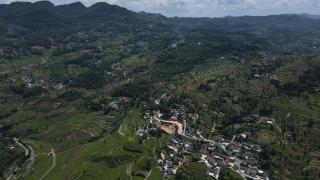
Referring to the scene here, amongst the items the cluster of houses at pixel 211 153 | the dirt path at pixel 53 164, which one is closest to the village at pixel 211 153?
the cluster of houses at pixel 211 153

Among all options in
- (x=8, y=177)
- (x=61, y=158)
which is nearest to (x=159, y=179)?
(x=61, y=158)

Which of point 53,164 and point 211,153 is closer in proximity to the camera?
point 53,164

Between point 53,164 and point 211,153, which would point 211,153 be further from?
point 53,164

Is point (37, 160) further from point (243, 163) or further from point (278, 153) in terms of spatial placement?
point (278, 153)

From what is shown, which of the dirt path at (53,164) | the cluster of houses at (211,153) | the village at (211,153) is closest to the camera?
the village at (211,153)

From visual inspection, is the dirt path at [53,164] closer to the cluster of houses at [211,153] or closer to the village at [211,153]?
the village at [211,153]

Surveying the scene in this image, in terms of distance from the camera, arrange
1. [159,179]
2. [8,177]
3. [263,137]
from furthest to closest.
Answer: [263,137], [8,177], [159,179]

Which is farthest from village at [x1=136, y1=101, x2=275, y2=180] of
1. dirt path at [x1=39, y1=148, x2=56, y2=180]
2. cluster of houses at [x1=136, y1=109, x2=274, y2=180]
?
dirt path at [x1=39, y1=148, x2=56, y2=180]

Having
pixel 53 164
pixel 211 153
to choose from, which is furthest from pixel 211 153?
pixel 53 164
